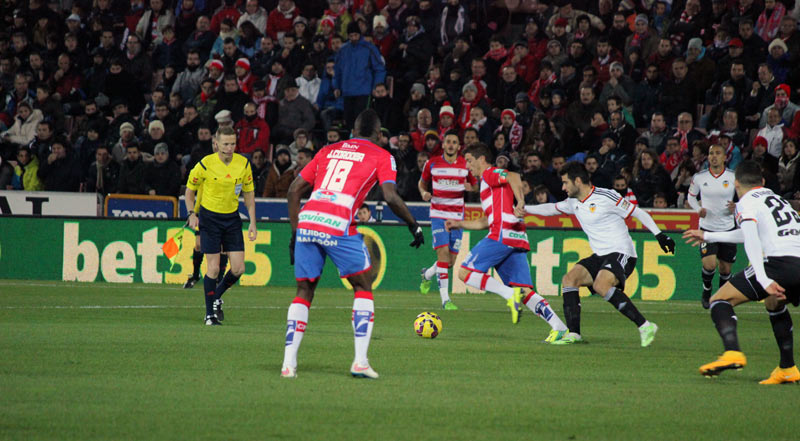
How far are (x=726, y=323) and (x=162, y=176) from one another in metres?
16.8

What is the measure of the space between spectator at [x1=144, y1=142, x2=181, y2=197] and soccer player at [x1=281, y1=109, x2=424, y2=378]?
1517 cm

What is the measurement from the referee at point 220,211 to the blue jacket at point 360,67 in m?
10.6

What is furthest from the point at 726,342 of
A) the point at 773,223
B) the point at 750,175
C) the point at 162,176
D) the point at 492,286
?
the point at 162,176

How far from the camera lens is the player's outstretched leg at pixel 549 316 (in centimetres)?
1180

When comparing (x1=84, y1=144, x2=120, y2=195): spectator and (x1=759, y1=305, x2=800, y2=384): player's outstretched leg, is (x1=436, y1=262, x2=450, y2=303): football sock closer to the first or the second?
(x1=759, y1=305, x2=800, y2=384): player's outstretched leg

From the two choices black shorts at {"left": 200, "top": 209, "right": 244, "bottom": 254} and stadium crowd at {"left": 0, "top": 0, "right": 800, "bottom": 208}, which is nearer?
black shorts at {"left": 200, "top": 209, "right": 244, "bottom": 254}

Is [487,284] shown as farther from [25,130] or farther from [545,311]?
[25,130]

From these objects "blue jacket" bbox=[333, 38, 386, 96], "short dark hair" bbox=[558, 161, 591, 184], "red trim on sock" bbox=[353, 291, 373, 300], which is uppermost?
"blue jacket" bbox=[333, 38, 386, 96]

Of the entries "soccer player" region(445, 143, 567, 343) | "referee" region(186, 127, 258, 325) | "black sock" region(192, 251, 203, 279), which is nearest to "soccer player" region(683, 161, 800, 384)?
"soccer player" region(445, 143, 567, 343)

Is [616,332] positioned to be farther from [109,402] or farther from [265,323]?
[109,402]

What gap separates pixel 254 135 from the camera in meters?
24.2

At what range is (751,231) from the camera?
8305 millimetres

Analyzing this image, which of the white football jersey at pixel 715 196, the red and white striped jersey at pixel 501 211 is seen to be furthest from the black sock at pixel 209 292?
the white football jersey at pixel 715 196

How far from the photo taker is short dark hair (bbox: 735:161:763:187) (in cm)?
866
